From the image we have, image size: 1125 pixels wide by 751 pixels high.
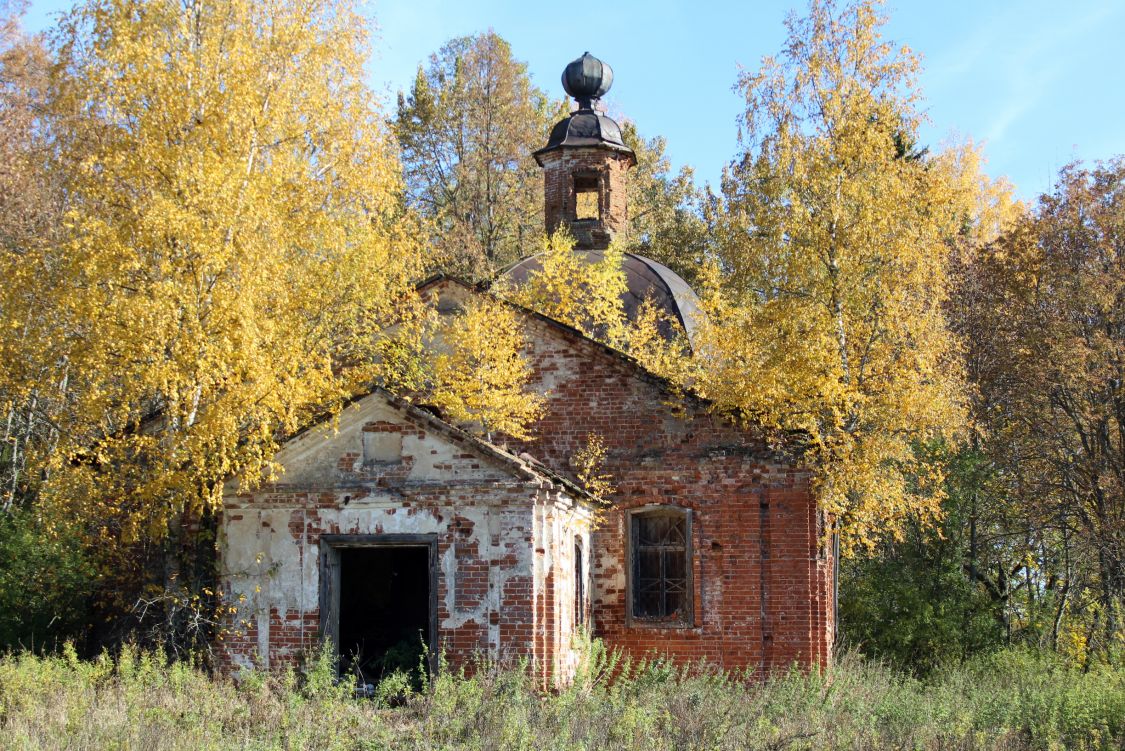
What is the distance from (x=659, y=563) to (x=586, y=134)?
11.3 metres

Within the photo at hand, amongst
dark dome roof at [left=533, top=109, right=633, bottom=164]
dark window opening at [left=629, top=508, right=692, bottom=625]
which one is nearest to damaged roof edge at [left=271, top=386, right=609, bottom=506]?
dark window opening at [left=629, top=508, right=692, bottom=625]

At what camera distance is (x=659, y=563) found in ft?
56.4

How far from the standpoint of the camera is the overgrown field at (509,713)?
11.0 m

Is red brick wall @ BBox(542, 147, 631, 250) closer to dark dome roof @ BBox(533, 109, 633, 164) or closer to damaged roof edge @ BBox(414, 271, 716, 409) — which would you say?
dark dome roof @ BBox(533, 109, 633, 164)

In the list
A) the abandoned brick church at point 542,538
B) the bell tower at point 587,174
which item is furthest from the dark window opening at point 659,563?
the bell tower at point 587,174

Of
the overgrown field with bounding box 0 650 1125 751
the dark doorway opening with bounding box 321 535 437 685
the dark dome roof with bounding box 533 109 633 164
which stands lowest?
the overgrown field with bounding box 0 650 1125 751

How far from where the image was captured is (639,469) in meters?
17.1

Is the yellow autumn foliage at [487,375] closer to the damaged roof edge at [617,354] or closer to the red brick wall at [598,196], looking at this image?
the damaged roof edge at [617,354]

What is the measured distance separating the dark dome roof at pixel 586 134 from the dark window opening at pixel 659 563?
10517 millimetres

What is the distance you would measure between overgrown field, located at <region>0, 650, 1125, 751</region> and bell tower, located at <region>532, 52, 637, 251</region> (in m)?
12.0

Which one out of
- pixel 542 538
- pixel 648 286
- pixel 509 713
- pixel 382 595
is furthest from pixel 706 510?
pixel 648 286

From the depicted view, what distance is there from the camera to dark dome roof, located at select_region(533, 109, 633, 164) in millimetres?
25406

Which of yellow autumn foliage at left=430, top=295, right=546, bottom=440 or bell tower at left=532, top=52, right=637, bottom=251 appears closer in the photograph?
yellow autumn foliage at left=430, top=295, right=546, bottom=440

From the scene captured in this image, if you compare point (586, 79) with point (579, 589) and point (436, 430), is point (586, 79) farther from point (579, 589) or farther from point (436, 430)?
point (436, 430)
